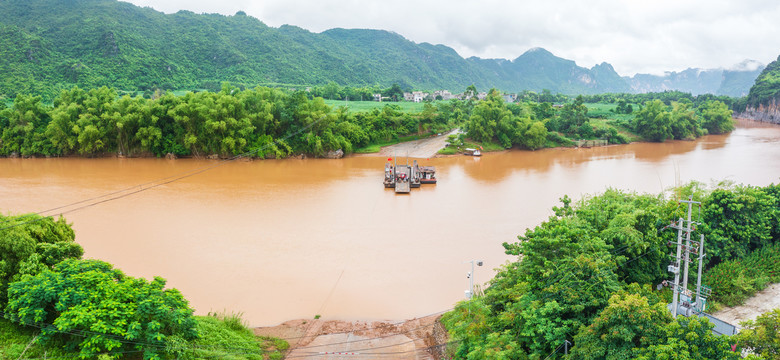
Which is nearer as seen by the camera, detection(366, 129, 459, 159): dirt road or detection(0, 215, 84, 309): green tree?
detection(0, 215, 84, 309): green tree

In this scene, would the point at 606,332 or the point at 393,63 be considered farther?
the point at 393,63

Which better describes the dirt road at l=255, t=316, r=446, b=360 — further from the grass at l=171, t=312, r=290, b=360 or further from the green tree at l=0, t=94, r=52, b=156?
the green tree at l=0, t=94, r=52, b=156

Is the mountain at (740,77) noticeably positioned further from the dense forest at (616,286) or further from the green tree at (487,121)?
the dense forest at (616,286)

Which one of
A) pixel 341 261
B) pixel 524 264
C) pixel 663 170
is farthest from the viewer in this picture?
pixel 663 170

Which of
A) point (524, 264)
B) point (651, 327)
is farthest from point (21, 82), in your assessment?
point (651, 327)

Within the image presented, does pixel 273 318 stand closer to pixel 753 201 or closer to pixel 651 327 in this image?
pixel 651 327

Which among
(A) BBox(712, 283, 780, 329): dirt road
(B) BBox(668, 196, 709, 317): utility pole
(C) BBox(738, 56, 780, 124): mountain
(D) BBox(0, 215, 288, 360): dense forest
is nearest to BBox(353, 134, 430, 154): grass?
(A) BBox(712, 283, 780, 329): dirt road

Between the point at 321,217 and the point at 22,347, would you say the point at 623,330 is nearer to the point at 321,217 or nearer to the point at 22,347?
the point at 22,347

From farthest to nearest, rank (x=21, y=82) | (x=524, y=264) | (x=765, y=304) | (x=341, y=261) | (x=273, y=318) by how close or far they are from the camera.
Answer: (x=21, y=82) < (x=341, y=261) < (x=273, y=318) < (x=765, y=304) < (x=524, y=264)
